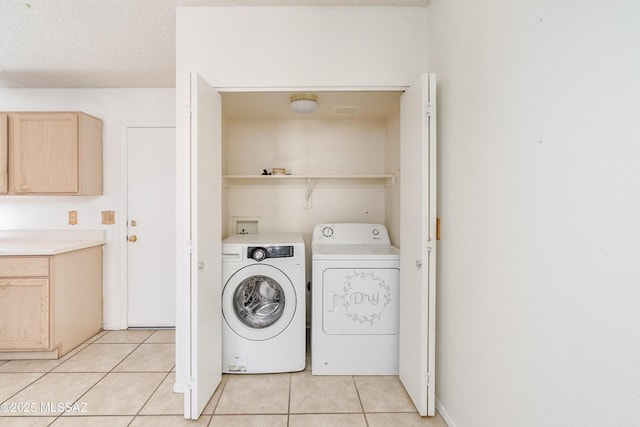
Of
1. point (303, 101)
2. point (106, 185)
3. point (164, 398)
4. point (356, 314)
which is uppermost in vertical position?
point (303, 101)

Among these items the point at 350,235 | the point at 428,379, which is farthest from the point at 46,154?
the point at 428,379

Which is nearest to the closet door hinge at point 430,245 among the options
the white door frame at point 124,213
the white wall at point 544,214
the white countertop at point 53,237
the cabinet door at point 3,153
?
the white wall at point 544,214

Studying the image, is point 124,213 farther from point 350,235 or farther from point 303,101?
point 350,235

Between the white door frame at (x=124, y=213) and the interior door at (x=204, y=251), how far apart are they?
1499mm

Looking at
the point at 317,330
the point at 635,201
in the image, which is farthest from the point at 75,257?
the point at 635,201

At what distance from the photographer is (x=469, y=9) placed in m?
1.51

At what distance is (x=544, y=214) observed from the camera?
3.40 feet

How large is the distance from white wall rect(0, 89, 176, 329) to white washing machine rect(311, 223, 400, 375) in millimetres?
2198

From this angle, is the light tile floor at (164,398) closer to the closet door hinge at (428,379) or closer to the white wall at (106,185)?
the closet door hinge at (428,379)

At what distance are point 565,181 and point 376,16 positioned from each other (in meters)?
1.68

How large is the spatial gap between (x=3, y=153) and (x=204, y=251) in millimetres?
2453

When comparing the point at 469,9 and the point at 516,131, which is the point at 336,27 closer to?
the point at 469,9

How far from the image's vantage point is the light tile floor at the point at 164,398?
179cm

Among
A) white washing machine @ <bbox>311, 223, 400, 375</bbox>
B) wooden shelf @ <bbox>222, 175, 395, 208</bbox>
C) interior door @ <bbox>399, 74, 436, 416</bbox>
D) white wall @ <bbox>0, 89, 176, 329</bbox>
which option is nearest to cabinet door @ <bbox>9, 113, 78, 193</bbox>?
white wall @ <bbox>0, 89, 176, 329</bbox>
